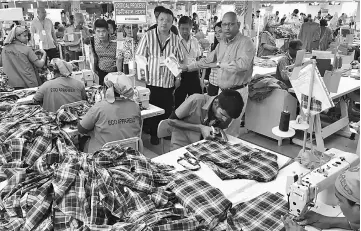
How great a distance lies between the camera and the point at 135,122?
2797 millimetres

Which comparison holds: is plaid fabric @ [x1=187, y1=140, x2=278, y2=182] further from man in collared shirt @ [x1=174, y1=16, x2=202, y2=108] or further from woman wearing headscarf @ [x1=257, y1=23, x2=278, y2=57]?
woman wearing headscarf @ [x1=257, y1=23, x2=278, y2=57]

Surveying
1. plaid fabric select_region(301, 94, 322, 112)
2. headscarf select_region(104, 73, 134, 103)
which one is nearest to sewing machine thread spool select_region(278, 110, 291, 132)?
plaid fabric select_region(301, 94, 322, 112)

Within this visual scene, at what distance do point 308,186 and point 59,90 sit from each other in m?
2.64

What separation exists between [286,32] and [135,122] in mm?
10239

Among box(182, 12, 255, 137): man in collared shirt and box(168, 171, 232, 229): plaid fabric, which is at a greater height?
box(182, 12, 255, 137): man in collared shirt

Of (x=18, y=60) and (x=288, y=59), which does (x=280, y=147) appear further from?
(x=18, y=60)

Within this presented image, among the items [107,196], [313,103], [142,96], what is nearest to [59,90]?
[142,96]

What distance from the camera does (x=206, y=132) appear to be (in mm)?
2691

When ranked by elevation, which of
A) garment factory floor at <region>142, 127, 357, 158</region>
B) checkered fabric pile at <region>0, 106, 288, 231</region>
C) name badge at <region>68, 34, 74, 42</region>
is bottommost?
garment factory floor at <region>142, 127, 357, 158</region>

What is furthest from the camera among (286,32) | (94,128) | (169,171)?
(286,32)

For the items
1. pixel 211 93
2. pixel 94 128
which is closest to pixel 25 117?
pixel 94 128

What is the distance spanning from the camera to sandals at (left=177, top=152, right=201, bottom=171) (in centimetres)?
219

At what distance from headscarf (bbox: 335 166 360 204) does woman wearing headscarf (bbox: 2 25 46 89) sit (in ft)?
13.3

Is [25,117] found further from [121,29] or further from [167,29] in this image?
[121,29]
